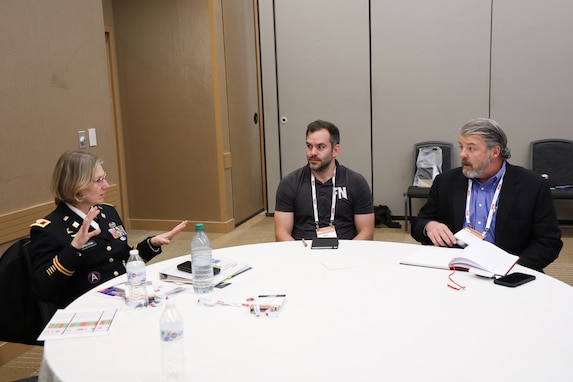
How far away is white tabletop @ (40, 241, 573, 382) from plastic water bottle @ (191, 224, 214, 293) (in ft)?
0.19

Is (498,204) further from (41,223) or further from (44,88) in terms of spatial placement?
(44,88)

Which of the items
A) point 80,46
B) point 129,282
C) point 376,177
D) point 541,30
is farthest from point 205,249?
point 541,30

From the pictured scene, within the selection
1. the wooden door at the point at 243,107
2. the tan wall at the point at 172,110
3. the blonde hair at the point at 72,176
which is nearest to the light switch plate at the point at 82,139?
the blonde hair at the point at 72,176

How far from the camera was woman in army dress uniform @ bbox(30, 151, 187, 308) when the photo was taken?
236 centimetres

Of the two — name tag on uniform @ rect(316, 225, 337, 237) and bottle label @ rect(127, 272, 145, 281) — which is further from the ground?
bottle label @ rect(127, 272, 145, 281)

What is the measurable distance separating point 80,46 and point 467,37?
4173 millimetres

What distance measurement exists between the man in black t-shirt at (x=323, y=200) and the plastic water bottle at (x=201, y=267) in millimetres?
1227

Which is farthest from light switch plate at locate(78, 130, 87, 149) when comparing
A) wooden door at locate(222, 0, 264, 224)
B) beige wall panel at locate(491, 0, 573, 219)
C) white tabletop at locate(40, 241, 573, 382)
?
beige wall panel at locate(491, 0, 573, 219)

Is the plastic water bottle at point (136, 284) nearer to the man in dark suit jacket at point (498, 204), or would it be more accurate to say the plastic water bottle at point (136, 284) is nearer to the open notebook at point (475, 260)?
the open notebook at point (475, 260)

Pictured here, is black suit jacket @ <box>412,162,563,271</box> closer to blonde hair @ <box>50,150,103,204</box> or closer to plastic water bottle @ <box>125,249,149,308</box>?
plastic water bottle @ <box>125,249,149,308</box>

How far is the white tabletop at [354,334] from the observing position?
5.04ft

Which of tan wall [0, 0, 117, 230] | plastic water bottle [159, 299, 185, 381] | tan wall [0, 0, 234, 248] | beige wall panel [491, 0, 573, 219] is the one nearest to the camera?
plastic water bottle [159, 299, 185, 381]

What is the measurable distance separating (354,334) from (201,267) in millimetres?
707

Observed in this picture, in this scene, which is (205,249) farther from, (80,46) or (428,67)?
(428,67)
